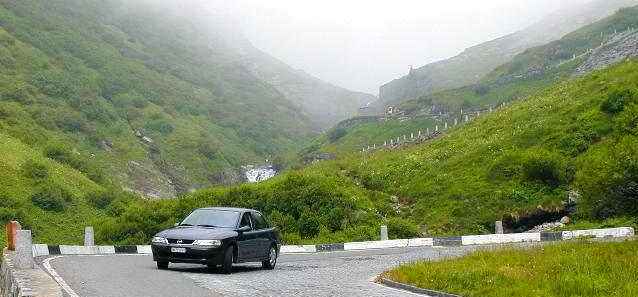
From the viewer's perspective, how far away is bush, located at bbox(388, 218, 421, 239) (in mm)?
39219

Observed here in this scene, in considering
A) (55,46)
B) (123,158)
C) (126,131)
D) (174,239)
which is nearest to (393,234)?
(174,239)

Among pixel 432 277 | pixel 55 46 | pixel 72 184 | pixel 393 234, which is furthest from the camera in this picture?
pixel 55 46

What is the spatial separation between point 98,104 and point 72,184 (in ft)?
166

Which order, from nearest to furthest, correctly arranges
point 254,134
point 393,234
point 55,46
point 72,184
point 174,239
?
point 174,239
point 393,234
point 72,184
point 55,46
point 254,134

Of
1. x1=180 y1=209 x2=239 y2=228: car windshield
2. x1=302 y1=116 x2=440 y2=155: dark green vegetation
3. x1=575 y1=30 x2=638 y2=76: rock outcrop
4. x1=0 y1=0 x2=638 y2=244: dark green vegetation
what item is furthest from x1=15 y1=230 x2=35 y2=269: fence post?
x1=302 y1=116 x2=440 y2=155: dark green vegetation

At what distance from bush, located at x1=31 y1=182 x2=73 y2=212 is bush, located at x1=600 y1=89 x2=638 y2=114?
176 feet

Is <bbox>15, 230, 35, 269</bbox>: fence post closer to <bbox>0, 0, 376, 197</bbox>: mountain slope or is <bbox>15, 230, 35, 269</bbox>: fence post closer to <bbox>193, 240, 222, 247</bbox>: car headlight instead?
<bbox>193, 240, 222, 247</bbox>: car headlight

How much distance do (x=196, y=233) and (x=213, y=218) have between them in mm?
1528

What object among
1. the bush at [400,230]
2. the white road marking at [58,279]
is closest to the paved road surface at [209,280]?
the white road marking at [58,279]

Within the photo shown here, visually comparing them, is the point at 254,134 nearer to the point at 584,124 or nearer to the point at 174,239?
the point at 584,124

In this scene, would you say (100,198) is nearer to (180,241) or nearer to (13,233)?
(13,233)

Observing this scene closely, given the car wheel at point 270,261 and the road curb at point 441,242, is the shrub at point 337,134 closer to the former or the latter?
the road curb at point 441,242

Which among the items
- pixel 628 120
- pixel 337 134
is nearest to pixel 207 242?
pixel 628 120

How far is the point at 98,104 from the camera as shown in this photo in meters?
128
